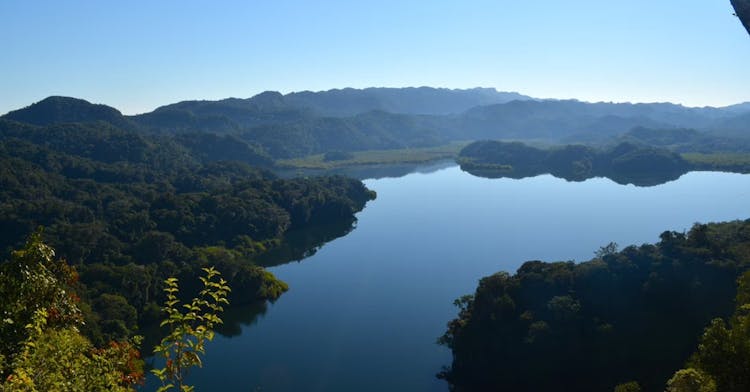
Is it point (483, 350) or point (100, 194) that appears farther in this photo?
point (100, 194)

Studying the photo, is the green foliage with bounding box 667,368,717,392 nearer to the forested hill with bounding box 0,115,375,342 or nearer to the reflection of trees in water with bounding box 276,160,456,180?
the forested hill with bounding box 0,115,375,342

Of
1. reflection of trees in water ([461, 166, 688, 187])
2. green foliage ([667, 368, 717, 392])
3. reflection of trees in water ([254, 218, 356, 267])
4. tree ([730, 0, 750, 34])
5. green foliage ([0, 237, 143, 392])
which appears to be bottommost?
reflection of trees in water ([254, 218, 356, 267])

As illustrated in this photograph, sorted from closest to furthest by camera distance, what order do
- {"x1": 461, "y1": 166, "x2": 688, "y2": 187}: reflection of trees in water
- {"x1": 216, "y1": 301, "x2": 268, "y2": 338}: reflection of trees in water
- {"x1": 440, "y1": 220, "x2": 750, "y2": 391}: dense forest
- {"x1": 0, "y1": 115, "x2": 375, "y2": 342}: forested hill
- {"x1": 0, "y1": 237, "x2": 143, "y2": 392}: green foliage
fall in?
{"x1": 0, "y1": 237, "x2": 143, "y2": 392}: green foliage → {"x1": 440, "y1": 220, "x2": 750, "y2": 391}: dense forest → {"x1": 216, "y1": 301, "x2": 268, "y2": 338}: reflection of trees in water → {"x1": 0, "y1": 115, "x2": 375, "y2": 342}: forested hill → {"x1": 461, "y1": 166, "x2": 688, "y2": 187}: reflection of trees in water

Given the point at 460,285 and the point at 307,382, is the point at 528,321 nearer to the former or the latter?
the point at 307,382

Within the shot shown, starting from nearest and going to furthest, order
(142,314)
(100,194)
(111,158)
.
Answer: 1. (142,314)
2. (100,194)
3. (111,158)

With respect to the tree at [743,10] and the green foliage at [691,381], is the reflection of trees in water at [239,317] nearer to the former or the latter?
the green foliage at [691,381]

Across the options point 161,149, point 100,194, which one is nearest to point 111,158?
point 161,149

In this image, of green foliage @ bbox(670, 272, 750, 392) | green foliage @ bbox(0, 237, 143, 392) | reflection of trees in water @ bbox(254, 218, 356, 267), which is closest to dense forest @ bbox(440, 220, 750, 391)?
green foliage @ bbox(670, 272, 750, 392)

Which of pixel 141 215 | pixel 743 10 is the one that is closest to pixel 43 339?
pixel 743 10
